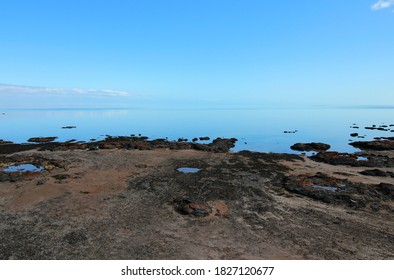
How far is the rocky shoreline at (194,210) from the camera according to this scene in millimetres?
15539

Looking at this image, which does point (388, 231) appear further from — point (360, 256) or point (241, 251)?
point (241, 251)

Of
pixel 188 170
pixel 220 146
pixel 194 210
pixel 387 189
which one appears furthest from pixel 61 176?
pixel 387 189

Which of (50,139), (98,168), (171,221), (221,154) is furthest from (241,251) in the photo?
(50,139)

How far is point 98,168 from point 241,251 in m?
23.9

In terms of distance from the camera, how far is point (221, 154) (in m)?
45.0

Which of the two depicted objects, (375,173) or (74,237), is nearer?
(74,237)

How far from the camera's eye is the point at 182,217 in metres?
20.0

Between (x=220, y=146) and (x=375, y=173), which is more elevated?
(x=375, y=173)

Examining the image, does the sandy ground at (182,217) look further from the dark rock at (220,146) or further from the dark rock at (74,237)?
the dark rock at (220,146)

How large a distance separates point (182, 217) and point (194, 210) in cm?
107

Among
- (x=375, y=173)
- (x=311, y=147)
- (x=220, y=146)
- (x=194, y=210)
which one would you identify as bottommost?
(x=311, y=147)

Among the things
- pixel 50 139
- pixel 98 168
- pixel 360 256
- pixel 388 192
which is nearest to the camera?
pixel 360 256

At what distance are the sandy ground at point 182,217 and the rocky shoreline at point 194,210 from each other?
69mm

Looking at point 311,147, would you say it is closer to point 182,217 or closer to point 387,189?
point 387,189
